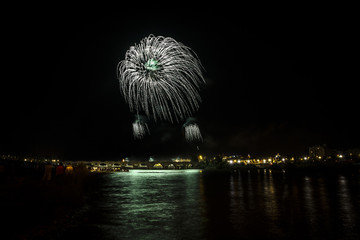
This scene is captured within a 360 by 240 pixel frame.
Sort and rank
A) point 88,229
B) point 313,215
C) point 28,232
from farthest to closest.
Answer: point 313,215
point 88,229
point 28,232

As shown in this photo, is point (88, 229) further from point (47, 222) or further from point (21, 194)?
point (21, 194)

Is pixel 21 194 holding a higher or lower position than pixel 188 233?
higher

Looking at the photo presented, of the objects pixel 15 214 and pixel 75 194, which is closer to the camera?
pixel 15 214

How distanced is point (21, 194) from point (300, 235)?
15.3 metres

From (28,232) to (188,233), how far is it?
18.7ft

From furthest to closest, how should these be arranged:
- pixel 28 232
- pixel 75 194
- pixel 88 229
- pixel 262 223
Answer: pixel 75 194 < pixel 262 223 < pixel 88 229 < pixel 28 232

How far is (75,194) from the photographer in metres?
20.7

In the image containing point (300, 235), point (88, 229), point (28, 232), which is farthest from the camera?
point (88, 229)

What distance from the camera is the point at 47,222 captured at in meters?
12.5

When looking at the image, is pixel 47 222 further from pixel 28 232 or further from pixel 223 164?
pixel 223 164

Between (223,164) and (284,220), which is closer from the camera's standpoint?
(284,220)

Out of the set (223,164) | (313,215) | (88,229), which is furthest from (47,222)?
(223,164)

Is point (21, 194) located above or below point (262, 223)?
above

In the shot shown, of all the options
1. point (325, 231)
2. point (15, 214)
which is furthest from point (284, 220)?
point (15, 214)
